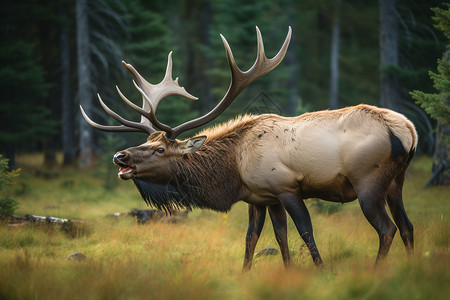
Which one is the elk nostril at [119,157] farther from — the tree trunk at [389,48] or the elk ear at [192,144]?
the tree trunk at [389,48]

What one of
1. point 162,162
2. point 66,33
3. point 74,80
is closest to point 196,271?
point 162,162

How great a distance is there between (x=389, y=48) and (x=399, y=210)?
834cm

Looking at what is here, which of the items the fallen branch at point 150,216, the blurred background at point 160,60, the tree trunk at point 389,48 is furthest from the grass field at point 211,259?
the blurred background at point 160,60

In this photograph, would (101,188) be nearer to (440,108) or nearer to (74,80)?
(74,80)

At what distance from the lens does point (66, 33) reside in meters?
15.5

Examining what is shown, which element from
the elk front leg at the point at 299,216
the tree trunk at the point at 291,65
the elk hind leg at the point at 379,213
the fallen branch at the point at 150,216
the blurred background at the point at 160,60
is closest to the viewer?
the elk hind leg at the point at 379,213

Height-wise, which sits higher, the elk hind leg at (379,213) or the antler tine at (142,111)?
the antler tine at (142,111)

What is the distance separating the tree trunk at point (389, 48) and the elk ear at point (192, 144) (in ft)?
26.5

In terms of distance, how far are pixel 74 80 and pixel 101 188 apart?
7.51 m

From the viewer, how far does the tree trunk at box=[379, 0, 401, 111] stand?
11465 millimetres

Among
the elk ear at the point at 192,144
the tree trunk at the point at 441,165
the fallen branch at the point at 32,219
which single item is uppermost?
the elk ear at the point at 192,144

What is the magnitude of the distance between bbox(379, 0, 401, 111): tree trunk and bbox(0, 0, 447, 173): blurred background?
0.03m

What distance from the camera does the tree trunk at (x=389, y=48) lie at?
11.5 metres

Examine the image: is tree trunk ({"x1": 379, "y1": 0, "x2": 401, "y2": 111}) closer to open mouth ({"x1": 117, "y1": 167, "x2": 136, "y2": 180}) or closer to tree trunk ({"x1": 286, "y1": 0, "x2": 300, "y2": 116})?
tree trunk ({"x1": 286, "y1": 0, "x2": 300, "y2": 116})
